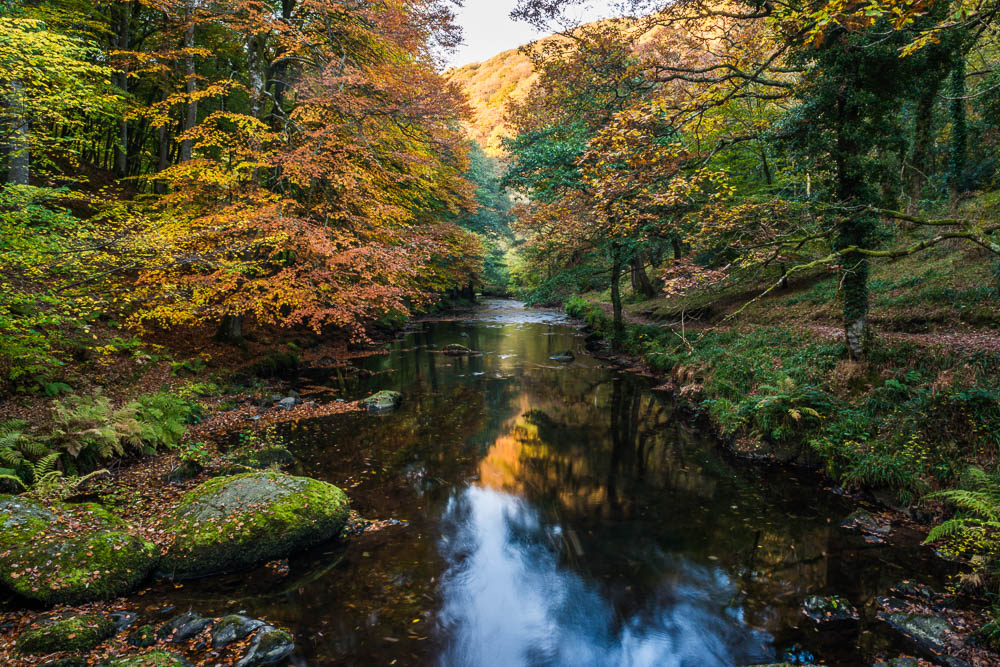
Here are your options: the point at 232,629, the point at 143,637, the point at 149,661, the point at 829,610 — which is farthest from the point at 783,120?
the point at 143,637

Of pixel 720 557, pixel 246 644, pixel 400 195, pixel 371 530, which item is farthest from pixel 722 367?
pixel 400 195

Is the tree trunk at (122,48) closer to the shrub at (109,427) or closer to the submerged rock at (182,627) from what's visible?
the shrub at (109,427)

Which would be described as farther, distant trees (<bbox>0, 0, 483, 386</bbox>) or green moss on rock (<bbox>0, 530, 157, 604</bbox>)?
distant trees (<bbox>0, 0, 483, 386</bbox>)

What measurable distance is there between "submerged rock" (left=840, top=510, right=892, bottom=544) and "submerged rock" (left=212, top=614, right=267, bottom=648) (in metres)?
8.02

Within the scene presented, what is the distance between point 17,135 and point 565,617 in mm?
12439

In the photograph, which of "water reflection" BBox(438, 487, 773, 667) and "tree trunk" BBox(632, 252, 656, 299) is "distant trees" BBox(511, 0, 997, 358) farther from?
"tree trunk" BBox(632, 252, 656, 299)

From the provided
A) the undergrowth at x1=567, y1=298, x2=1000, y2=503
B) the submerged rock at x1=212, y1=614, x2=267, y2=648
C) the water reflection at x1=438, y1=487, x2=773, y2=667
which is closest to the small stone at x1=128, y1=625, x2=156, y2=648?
the submerged rock at x1=212, y1=614, x2=267, y2=648

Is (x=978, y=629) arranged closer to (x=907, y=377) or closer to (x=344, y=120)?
(x=907, y=377)

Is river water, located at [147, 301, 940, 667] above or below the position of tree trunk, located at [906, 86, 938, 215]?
below

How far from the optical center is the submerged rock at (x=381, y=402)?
1225cm

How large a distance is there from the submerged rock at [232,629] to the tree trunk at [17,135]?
854 cm

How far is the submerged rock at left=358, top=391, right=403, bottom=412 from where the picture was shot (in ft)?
40.2

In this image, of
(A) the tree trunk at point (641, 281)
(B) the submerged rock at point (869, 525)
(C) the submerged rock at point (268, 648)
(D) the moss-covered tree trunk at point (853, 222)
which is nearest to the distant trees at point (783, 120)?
(D) the moss-covered tree trunk at point (853, 222)

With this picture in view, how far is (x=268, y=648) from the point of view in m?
4.23
